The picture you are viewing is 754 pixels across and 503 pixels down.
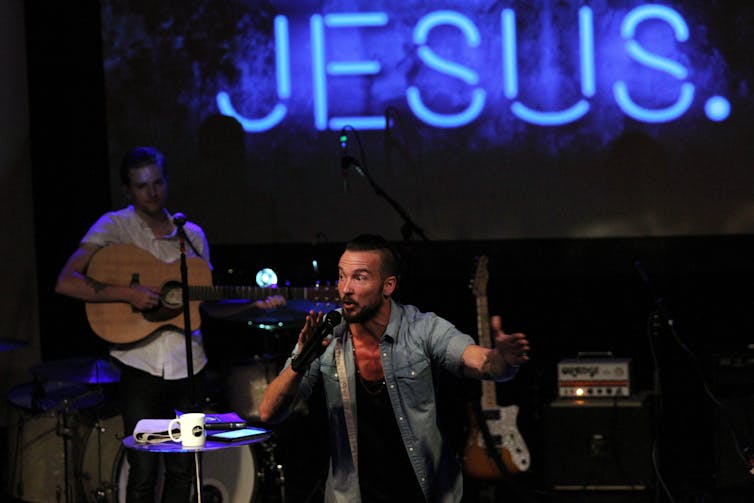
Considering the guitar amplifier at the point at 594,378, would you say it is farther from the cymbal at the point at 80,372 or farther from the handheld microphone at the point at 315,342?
the handheld microphone at the point at 315,342

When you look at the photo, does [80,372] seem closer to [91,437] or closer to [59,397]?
[59,397]

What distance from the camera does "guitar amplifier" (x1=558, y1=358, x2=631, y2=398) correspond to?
6816mm

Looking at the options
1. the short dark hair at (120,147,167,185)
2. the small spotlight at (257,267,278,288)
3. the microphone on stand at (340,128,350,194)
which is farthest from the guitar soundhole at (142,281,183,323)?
the microphone on stand at (340,128,350,194)

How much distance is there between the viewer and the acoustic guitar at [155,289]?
565 cm

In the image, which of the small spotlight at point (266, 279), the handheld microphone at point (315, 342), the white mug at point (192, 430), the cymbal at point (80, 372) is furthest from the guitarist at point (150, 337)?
the handheld microphone at point (315, 342)

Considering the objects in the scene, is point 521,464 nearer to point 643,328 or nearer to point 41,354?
point 643,328

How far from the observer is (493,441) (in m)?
6.67

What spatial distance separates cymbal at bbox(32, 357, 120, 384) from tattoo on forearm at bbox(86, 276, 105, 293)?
824 millimetres

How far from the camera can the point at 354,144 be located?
7.29 meters

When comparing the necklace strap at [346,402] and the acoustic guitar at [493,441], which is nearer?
the necklace strap at [346,402]

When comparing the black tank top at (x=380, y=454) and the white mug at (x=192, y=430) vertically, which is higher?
the white mug at (x=192, y=430)

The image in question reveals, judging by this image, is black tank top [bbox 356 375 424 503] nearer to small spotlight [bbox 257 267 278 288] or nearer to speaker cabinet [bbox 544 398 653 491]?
small spotlight [bbox 257 267 278 288]

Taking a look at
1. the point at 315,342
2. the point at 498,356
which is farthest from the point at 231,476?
the point at 498,356

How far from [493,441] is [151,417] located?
2.24m
